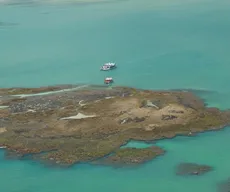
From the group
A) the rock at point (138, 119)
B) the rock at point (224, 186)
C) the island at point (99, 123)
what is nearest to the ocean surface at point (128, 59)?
the rock at point (224, 186)

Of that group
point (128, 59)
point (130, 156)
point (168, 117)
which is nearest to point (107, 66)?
point (128, 59)

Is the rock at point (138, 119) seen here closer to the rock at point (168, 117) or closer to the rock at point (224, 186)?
the rock at point (168, 117)

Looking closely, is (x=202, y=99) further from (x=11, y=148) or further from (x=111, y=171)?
(x=11, y=148)

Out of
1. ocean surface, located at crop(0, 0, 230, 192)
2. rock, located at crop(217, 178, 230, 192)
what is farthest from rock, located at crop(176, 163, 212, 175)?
rock, located at crop(217, 178, 230, 192)

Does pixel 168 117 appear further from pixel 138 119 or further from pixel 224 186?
pixel 224 186

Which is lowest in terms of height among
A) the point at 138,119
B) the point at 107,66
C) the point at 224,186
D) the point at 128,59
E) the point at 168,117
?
the point at 128,59

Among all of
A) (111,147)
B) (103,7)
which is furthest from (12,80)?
(103,7)
